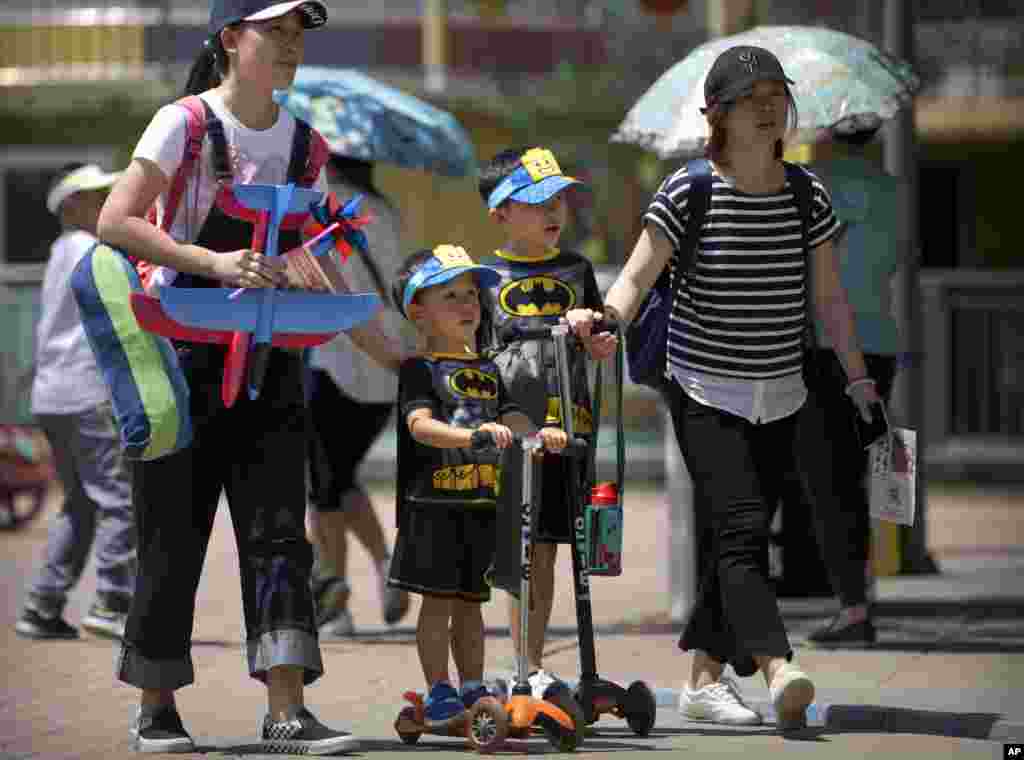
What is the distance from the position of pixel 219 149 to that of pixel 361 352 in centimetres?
342

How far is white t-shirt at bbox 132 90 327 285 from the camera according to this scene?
7.04m

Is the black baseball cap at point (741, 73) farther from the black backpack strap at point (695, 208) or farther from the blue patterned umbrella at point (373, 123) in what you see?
the blue patterned umbrella at point (373, 123)

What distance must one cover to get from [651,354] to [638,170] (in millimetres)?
16546

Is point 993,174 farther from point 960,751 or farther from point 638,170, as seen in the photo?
point 960,751

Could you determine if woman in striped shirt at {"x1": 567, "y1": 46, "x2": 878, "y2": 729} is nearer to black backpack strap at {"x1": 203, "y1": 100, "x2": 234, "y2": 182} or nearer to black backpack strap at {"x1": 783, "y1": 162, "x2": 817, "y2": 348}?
black backpack strap at {"x1": 783, "y1": 162, "x2": 817, "y2": 348}

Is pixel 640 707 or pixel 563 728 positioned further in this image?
pixel 640 707

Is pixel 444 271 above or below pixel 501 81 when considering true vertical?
below

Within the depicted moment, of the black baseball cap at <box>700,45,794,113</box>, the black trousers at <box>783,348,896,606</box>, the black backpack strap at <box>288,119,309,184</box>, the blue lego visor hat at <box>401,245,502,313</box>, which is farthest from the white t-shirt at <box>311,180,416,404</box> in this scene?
the black backpack strap at <box>288,119,309,184</box>

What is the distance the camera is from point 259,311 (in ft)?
23.1

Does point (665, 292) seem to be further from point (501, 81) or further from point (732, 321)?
point (501, 81)

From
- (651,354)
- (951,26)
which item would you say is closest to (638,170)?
(951,26)

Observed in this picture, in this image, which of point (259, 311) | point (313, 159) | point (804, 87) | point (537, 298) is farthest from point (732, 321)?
point (804, 87)

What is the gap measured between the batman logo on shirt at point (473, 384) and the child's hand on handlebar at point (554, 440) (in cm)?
42

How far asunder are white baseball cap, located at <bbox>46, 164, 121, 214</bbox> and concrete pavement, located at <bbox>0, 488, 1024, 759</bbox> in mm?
1799
